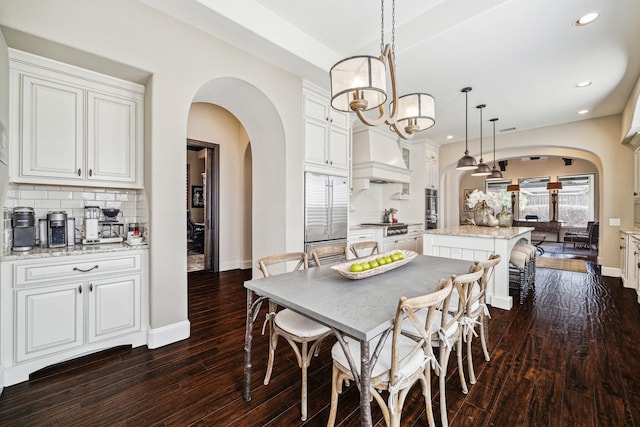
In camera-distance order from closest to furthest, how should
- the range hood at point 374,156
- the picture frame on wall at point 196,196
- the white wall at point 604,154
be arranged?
Answer: the white wall at point 604,154 < the range hood at point 374,156 < the picture frame on wall at point 196,196

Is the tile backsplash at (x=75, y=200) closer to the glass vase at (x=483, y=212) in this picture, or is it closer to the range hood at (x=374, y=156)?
the range hood at (x=374, y=156)

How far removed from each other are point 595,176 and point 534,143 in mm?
5914

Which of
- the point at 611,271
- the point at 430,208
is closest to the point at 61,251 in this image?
the point at 430,208

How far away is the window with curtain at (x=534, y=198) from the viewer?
33.8 ft

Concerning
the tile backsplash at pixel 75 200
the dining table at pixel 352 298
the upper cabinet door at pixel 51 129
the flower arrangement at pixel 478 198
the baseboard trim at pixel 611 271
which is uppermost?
the upper cabinet door at pixel 51 129

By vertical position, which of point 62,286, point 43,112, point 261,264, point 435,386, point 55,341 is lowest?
point 435,386

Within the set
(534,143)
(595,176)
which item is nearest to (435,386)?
(534,143)

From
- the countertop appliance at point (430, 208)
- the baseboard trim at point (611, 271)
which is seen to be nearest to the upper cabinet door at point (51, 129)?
the countertop appliance at point (430, 208)

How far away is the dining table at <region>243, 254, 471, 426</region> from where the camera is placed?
1.11 m

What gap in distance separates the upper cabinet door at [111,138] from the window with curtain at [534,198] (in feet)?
40.9

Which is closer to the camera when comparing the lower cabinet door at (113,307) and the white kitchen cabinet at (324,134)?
the lower cabinet door at (113,307)

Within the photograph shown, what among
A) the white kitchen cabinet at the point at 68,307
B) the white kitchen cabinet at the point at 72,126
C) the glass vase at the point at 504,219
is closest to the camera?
the white kitchen cabinet at the point at 68,307

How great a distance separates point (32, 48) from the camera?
203 centimetres

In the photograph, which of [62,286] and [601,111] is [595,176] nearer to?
[601,111]
